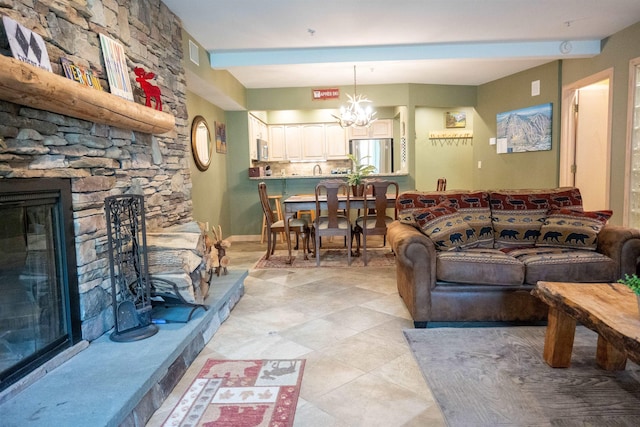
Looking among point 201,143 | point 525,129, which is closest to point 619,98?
point 525,129

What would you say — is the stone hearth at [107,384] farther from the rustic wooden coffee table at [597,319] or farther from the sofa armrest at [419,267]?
the rustic wooden coffee table at [597,319]

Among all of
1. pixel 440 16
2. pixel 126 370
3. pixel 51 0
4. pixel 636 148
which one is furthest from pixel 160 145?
pixel 636 148

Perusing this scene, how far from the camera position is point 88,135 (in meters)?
2.12

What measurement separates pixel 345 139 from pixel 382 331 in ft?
18.1

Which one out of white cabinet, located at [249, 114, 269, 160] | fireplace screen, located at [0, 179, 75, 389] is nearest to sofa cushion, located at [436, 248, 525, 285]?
fireplace screen, located at [0, 179, 75, 389]

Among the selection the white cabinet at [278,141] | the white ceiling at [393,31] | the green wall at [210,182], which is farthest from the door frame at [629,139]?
the white cabinet at [278,141]

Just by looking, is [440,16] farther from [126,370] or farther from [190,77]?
[126,370]

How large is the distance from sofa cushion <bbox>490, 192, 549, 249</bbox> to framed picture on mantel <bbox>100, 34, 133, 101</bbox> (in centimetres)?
286

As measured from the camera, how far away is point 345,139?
25.4ft

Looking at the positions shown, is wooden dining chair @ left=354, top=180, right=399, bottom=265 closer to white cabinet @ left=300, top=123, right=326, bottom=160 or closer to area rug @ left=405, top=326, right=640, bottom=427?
area rug @ left=405, top=326, right=640, bottom=427

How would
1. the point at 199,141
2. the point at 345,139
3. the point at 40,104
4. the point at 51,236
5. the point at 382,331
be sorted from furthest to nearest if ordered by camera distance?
the point at 345,139
the point at 199,141
the point at 382,331
the point at 51,236
the point at 40,104

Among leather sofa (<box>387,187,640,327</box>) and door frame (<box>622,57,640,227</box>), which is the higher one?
door frame (<box>622,57,640,227</box>)

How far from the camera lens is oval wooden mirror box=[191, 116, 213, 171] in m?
4.83

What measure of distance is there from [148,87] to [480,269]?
261 centimetres
